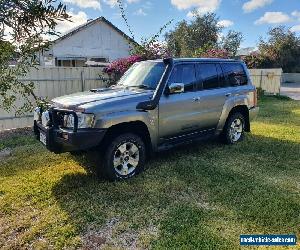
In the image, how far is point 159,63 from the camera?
20.1ft

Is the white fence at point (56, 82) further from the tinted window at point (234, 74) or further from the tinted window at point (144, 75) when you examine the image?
the tinted window at point (234, 74)

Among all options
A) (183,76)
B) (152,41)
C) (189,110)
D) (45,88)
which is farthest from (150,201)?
(152,41)

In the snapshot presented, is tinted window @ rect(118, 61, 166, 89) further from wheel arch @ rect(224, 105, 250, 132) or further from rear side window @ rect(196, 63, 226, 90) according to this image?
wheel arch @ rect(224, 105, 250, 132)

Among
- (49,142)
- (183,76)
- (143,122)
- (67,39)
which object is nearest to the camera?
(49,142)

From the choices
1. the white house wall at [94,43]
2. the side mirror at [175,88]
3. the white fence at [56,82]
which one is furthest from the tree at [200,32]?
the side mirror at [175,88]

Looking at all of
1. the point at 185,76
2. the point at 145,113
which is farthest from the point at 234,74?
the point at 145,113

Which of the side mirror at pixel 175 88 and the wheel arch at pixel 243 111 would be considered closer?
the side mirror at pixel 175 88

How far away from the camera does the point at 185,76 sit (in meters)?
6.10

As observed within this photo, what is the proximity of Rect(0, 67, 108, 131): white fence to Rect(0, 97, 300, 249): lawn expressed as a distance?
2.79 meters

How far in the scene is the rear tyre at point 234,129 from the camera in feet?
23.8

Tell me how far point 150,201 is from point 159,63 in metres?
2.75

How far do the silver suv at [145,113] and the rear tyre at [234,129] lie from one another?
24 mm

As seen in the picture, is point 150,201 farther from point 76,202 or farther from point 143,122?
point 143,122

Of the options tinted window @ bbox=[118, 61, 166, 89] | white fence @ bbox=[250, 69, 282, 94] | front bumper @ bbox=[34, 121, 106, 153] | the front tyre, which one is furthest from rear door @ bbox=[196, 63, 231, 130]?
white fence @ bbox=[250, 69, 282, 94]
